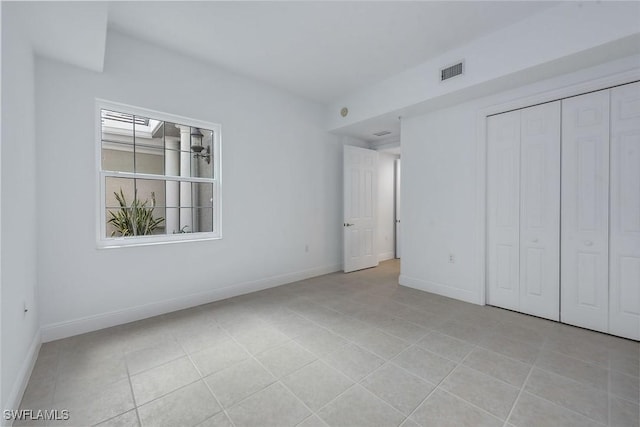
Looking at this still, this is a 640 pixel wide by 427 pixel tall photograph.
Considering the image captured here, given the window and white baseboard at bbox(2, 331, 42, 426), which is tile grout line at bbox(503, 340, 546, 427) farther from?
the window

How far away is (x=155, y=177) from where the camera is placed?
313 centimetres

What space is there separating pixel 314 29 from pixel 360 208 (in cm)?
309

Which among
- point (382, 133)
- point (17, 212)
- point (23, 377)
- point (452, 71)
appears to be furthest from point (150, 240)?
point (382, 133)

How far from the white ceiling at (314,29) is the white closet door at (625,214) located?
1189 millimetres

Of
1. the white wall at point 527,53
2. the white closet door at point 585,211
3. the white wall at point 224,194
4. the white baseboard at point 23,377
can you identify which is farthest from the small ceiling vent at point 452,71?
the white baseboard at point 23,377

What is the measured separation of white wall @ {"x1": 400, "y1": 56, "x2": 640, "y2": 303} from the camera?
342cm

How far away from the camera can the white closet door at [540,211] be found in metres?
2.92

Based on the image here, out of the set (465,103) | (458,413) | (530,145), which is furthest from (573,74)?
(458,413)

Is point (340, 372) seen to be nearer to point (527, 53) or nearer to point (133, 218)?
point (133, 218)

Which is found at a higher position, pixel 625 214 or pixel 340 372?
pixel 625 214

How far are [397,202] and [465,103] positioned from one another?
11.1 feet

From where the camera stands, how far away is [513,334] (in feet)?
8.67

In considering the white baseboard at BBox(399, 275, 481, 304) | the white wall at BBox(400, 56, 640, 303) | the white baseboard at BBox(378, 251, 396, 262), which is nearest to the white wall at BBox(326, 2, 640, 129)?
the white wall at BBox(400, 56, 640, 303)

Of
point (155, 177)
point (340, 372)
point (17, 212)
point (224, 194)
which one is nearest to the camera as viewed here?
point (17, 212)
